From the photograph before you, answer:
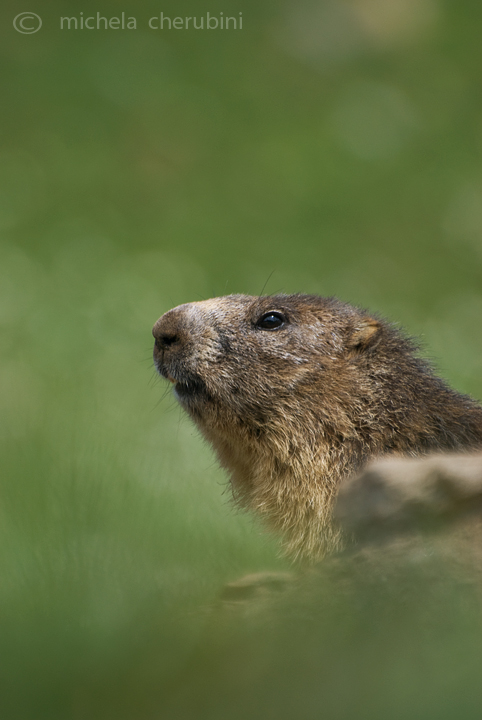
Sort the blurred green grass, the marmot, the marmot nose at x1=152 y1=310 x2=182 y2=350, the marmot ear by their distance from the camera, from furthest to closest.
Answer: the blurred green grass, the marmot ear, the marmot nose at x1=152 y1=310 x2=182 y2=350, the marmot

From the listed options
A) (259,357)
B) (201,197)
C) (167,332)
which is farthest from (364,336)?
(201,197)

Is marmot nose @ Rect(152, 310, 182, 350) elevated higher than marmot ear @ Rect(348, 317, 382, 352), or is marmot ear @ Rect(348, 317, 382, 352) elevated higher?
marmot ear @ Rect(348, 317, 382, 352)

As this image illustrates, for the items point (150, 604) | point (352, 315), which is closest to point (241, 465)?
point (352, 315)

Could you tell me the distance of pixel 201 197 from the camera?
12.7m

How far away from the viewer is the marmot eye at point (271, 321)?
4734 mm

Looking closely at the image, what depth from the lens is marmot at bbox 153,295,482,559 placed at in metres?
4.19

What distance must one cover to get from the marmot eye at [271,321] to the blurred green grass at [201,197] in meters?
1.28

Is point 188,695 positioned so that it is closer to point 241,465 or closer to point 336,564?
point 336,564

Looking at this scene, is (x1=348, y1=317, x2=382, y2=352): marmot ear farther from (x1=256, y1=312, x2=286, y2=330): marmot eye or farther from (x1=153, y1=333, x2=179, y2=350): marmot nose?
(x1=153, y1=333, x2=179, y2=350): marmot nose

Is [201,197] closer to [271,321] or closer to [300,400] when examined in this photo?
[271,321]

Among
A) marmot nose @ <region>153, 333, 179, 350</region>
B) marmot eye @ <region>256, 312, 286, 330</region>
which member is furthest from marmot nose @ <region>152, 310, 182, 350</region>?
marmot eye @ <region>256, 312, 286, 330</region>

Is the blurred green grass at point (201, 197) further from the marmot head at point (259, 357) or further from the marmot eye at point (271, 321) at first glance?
the marmot eye at point (271, 321)

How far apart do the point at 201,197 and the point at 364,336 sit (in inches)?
336

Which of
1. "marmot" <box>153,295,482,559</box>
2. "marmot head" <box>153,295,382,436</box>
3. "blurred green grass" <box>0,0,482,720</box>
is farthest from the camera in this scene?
"blurred green grass" <box>0,0,482,720</box>
